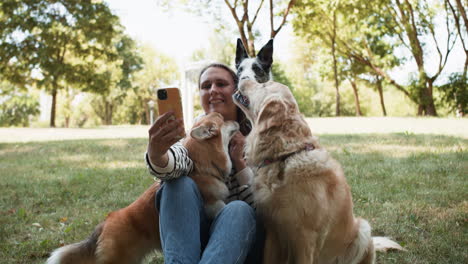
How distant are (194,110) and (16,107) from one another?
20.3m

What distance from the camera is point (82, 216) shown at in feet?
13.6

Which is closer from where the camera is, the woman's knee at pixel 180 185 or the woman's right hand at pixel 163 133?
the woman's right hand at pixel 163 133

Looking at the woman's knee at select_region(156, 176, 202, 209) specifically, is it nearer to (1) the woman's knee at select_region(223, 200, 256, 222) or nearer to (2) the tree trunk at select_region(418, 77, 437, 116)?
(1) the woman's knee at select_region(223, 200, 256, 222)

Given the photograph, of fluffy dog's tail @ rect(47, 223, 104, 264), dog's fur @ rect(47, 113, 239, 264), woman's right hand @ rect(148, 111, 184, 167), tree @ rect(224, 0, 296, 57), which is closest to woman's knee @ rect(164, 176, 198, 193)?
woman's right hand @ rect(148, 111, 184, 167)

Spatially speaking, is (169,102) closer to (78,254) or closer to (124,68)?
(78,254)

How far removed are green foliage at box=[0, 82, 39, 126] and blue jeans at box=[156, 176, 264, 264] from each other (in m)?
36.2

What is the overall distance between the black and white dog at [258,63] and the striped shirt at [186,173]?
2249mm

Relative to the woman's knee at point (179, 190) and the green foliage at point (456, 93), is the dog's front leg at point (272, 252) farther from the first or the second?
the green foliage at point (456, 93)

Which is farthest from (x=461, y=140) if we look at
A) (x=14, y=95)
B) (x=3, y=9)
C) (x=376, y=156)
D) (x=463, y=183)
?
(x=14, y=95)

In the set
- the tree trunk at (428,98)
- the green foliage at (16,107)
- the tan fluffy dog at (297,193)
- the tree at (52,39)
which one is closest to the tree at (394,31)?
the tree trunk at (428,98)

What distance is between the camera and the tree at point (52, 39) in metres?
19.3

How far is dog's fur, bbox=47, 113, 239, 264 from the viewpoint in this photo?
2467 millimetres

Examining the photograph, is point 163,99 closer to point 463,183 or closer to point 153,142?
point 153,142

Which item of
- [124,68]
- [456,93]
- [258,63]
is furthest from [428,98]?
[124,68]
